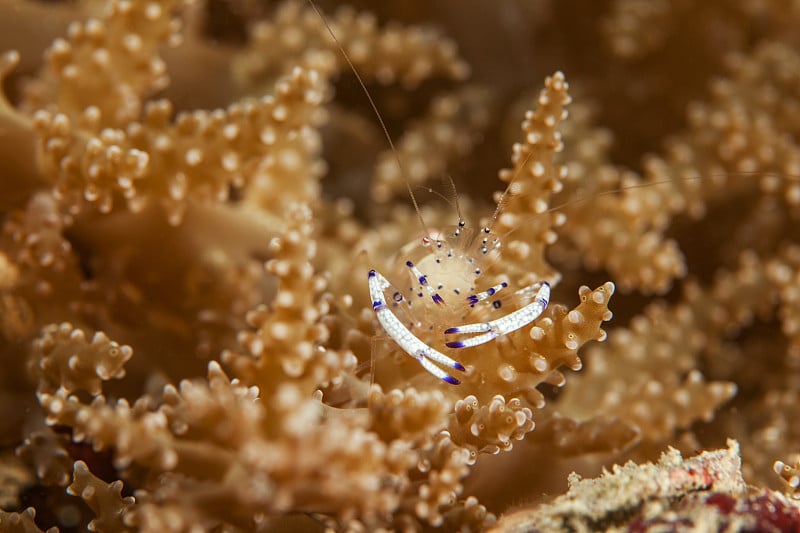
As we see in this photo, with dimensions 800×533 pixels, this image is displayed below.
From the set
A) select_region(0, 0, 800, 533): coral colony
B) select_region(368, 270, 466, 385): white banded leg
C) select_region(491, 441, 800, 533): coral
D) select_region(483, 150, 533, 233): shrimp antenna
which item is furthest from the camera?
select_region(483, 150, 533, 233): shrimp antenna

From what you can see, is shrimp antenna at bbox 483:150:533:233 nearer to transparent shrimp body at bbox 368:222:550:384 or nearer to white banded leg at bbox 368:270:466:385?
transparent shrimp body at bbox 368:222:550:384

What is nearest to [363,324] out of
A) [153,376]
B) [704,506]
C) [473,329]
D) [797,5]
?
[473,329]

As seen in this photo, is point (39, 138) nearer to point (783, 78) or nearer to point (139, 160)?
point (139, 160)

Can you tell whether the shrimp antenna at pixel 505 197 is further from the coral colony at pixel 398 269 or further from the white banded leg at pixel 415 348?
the white banded leg at pixel 415 348

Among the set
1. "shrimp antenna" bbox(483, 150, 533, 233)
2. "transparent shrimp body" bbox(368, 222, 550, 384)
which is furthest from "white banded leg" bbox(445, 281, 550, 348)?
"shrimp antenna" bbox(483, 150, 533, 233)

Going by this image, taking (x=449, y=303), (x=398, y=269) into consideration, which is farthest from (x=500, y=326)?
(x=398, y=269)

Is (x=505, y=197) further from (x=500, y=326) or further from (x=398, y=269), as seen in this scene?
(x=500, y=326)

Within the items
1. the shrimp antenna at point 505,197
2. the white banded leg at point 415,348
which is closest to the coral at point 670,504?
the white banded leg at point 415,348
